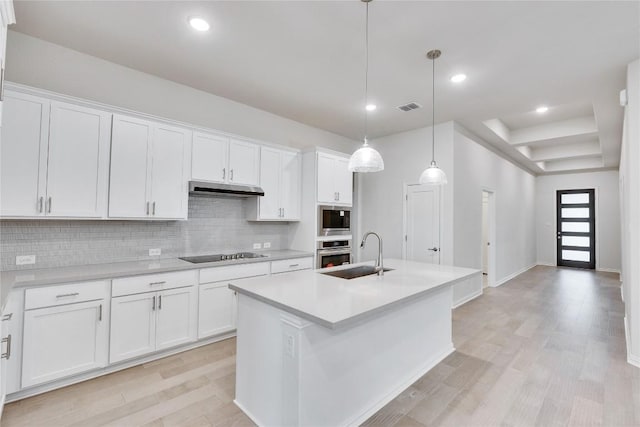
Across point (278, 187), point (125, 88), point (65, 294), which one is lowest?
point (65, 294)

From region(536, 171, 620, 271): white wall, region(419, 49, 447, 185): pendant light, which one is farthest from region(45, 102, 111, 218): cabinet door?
region(536, 171, 620, 271): white wall

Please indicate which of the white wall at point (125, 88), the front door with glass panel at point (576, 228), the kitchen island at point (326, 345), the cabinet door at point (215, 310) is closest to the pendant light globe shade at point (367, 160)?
the kitchen island at point (326, 345)

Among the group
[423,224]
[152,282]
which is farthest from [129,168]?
[423,224]

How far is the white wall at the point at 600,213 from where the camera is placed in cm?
812

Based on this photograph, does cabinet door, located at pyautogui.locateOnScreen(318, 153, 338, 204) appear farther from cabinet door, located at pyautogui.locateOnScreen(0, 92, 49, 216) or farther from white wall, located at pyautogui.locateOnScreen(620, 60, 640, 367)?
white wall, located at pyautogui.locateOnScreen(620, 60, 640, 367)

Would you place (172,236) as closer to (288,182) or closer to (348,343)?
(288,182)

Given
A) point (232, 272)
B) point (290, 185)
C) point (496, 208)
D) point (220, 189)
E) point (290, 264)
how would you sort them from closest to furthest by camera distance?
point (232, 272) < point (220, 189) < point (290, 264) < point (290, 185) < point (496, 208)

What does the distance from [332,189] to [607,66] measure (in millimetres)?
3305

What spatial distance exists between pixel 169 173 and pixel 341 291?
2.30 m

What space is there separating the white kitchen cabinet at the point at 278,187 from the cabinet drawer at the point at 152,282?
1246 millimetres

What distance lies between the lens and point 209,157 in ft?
11.6

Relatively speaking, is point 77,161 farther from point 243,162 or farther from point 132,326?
point 243,162

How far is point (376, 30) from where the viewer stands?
253cm

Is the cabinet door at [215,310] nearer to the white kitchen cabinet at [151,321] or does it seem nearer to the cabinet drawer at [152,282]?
the white kitchen cabinet at [151,321]
